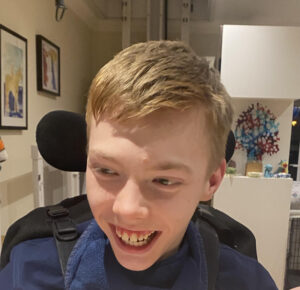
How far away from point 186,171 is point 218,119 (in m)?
0.12

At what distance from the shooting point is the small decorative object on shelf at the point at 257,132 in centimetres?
222

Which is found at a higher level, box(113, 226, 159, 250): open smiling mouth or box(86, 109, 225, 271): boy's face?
box(86, 109, 225, 271): boy's face

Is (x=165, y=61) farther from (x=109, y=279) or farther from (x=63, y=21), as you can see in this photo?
(x=63, y=21)

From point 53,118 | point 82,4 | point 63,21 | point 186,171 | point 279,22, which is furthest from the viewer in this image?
point 279,22

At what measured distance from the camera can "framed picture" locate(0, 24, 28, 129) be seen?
179 centimetres

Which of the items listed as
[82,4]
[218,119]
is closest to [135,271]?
[218,119]

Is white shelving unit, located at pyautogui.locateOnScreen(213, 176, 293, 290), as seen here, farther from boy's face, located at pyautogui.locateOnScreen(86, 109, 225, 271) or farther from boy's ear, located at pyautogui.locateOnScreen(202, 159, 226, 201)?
boy's face, located at pyautogui.locateOnScreen(86, 109, 225, 271)

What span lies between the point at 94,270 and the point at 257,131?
1913mm

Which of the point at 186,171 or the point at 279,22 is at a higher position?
the point at 279,22

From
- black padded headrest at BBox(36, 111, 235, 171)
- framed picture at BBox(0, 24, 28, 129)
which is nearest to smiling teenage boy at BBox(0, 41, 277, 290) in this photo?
black padded headrest at BBox(36, 111, 235, 171)

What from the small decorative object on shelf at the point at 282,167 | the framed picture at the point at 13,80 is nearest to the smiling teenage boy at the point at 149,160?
the framed picture at the point at 13,80

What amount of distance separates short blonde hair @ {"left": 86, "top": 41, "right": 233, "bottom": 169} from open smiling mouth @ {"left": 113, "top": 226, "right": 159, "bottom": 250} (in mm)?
180

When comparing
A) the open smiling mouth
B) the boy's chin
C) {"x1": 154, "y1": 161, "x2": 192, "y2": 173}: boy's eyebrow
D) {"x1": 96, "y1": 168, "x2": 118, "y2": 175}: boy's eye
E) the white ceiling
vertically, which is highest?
the white ceiling

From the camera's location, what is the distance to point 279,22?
332 cm
